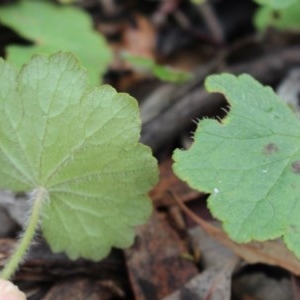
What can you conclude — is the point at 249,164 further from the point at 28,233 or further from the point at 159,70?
the point at 159,70

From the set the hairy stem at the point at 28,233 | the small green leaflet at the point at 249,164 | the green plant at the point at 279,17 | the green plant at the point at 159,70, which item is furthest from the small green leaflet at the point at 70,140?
the green plant at the point at 279,17

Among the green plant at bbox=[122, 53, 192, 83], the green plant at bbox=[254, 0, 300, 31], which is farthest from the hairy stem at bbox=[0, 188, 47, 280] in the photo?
the green plant at bbox=[254, 0, 300, 31]

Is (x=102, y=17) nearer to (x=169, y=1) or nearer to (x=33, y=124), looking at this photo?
(x=169, y=1)

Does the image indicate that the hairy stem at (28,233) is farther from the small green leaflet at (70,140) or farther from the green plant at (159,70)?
the green plant at (159,70)

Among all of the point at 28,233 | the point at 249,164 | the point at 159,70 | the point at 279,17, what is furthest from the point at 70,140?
the point at 279,17

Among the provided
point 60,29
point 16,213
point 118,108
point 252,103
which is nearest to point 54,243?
point 16,213

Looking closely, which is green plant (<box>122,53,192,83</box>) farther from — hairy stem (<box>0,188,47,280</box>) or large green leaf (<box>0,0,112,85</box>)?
hairy stem (<box>0,188,47,280</box>)
